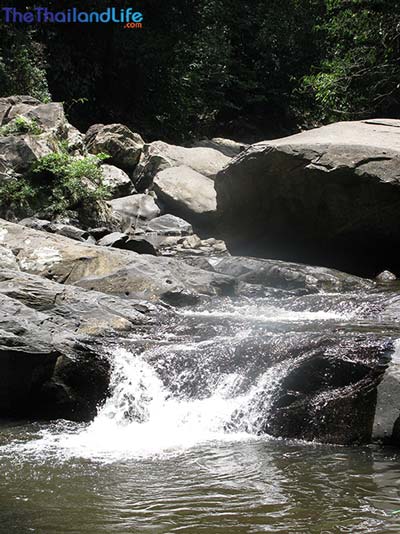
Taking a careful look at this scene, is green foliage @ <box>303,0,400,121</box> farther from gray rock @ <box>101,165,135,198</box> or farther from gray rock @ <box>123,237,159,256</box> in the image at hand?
gray rock @ <box>123,237,159,256</box>

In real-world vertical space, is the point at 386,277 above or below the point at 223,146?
below

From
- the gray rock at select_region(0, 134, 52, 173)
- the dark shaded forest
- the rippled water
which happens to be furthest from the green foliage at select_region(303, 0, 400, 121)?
the rippled water

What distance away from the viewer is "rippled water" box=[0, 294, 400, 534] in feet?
12.2

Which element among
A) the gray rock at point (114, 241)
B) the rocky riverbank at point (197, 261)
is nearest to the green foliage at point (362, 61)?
the rocky riverbank at point (197, 261)

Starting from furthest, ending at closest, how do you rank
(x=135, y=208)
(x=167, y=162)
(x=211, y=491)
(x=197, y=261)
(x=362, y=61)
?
(x=362, y=61) < (x=167, y=162) < (x=135, y=208) < (x=197, y=261) < (x=211, y=491)

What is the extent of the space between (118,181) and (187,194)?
1863 millimetres

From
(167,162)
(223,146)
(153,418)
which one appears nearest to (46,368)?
(153,418)

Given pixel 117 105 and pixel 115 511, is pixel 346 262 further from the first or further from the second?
pixel 117 105

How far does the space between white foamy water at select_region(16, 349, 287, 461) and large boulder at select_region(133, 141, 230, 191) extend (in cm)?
1016

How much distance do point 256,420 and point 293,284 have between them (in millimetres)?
4530

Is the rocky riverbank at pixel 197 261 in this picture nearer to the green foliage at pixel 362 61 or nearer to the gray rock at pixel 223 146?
the green foliage at pixel 362 61

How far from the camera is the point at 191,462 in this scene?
4840 mm

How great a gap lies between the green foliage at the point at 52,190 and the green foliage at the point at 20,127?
0.94 m

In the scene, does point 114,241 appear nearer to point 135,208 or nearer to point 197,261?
point 197,261
